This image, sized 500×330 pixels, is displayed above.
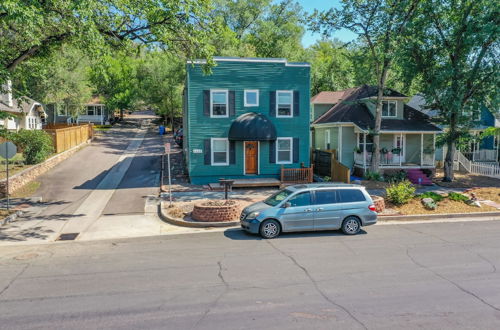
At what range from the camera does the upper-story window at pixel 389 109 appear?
27.5 m

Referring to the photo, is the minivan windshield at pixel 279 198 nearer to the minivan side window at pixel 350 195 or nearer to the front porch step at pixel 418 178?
the minivan side window at pixel 350 195

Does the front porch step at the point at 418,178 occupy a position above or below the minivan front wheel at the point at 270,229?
above

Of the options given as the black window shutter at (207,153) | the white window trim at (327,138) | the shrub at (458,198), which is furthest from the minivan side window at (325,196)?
the white window trim at (327,138)

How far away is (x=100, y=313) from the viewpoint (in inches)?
262

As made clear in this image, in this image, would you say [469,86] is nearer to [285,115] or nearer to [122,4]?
[285,115]

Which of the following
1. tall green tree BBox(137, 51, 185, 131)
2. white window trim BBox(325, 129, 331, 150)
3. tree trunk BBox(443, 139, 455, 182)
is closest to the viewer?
tree trunk BBox(443, 139, 455, 182)

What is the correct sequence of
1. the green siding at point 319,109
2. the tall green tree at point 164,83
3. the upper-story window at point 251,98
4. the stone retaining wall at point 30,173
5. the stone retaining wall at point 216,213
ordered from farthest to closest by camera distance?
the tall green tree at point 164,83 → the green siding at point 319,109 → the upper-story window at point 251,98 → the stone retaining wall at point 30,173 → the stone retaining wall at point 216,213

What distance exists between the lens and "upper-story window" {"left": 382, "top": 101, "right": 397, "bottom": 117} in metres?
27.5

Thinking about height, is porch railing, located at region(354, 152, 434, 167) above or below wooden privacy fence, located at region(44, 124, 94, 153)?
below

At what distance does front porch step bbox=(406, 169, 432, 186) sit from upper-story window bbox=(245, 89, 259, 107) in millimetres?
10797

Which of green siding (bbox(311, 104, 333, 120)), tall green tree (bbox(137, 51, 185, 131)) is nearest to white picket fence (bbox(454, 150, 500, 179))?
green siding (bbox(311, 104, 333, 120))

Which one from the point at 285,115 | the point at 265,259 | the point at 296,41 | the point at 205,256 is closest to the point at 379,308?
the point at 265,259

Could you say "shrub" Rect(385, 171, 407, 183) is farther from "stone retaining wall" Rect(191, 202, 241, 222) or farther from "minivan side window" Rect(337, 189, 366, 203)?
"stone retaining wall" Rect(191, 202, 241, 222)

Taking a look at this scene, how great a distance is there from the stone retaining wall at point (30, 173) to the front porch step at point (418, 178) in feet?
74.2
